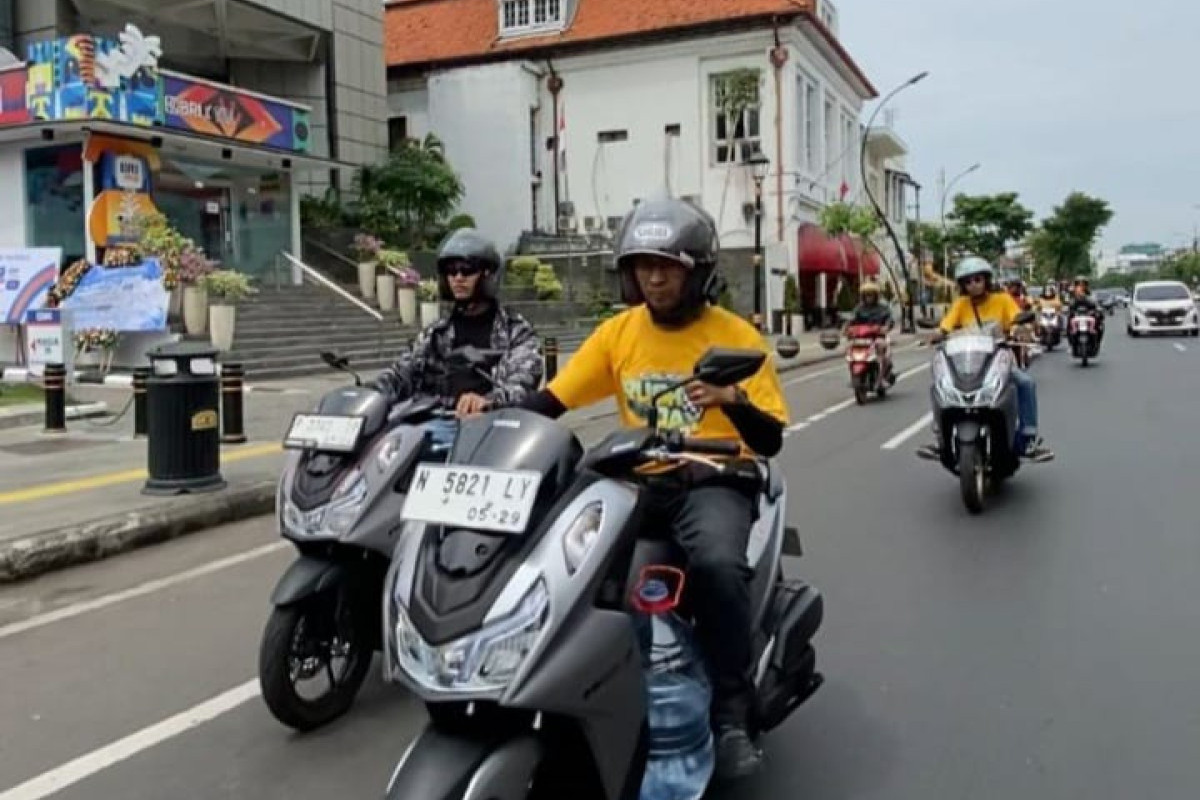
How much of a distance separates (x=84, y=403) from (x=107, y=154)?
7.38 metres

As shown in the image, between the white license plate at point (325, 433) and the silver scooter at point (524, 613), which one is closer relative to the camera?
the silver scooter at point (524, 613)

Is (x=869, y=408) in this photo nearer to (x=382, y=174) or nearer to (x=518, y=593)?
(x=518, y=593)

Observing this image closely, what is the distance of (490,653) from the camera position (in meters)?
2.41

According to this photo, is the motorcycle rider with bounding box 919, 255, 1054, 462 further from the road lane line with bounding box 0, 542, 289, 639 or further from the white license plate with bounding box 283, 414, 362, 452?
the white license plate with bounding box 283, 414, 362, 452

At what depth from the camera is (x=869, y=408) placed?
14.9 metres

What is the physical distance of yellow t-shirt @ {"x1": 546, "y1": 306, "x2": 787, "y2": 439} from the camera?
11.5ft

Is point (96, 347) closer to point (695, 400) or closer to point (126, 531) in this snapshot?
point (126, 531)

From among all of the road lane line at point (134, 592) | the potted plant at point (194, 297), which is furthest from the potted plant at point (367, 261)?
the road lane line at point (134, 592)

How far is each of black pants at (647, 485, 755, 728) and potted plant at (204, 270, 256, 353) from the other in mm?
16148

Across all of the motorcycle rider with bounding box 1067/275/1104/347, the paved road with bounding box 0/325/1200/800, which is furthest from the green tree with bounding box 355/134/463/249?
the paved road with bounding box 0/325/1200/800

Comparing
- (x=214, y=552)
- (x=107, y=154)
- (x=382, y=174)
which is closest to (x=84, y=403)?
(x=107, y=154)

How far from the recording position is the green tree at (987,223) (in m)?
66.1

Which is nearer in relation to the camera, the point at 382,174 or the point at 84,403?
the point at 84,403

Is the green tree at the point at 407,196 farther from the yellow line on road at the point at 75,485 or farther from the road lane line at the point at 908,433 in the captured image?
the yellow line on road at the point at 75,485
